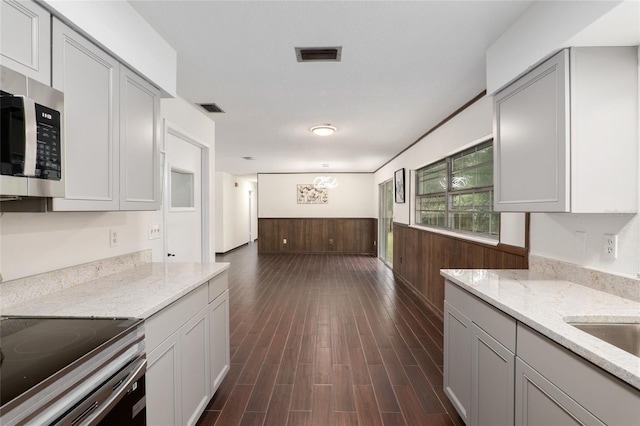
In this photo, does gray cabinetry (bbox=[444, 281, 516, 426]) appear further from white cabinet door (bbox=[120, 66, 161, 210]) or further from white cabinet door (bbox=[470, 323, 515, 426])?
white cabinet door (bbox=[120, 66, 161, 210])

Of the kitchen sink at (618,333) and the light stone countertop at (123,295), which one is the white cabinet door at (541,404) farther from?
the light stone countertop at (123,295)

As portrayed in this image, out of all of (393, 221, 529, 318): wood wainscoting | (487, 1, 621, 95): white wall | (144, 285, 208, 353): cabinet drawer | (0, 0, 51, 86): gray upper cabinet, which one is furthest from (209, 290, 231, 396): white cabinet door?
(487, 1, 621, 95): white wall

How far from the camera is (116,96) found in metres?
1.59

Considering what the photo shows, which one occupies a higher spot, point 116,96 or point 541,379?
point 116,96

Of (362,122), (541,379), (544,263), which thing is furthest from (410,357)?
(362,122)

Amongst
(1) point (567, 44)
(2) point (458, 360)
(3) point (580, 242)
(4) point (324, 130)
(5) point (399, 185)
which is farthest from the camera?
(5) point (399, 185)

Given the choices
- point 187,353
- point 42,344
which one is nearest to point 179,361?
point 187,353

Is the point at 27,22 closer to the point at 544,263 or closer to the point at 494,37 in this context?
the point at 494,37

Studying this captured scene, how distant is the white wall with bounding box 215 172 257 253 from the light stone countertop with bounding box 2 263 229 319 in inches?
265

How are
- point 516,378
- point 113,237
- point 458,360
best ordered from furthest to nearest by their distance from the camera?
point 113,237 → point 458,360 → point 516,378

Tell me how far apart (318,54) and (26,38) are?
5.28 ft

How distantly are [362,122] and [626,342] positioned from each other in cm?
323

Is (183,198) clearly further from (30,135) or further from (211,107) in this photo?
(30,135)

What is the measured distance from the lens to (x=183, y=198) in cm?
309
